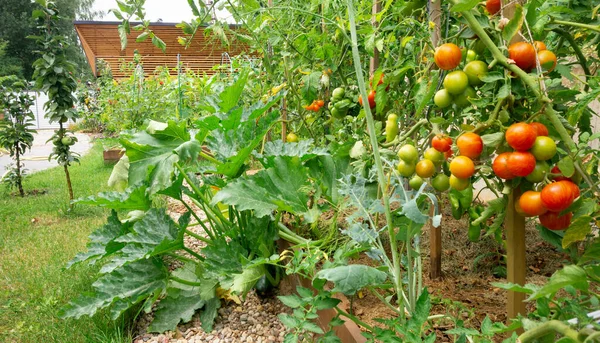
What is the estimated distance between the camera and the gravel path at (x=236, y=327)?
1785 mm

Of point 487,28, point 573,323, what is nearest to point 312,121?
point 487,28

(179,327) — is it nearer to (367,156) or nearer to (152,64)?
(367,156)

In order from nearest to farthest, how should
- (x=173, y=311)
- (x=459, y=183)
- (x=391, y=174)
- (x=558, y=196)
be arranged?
(x=558, y=196)
(x=459, y=183)
(x=391, y=174)
(x=173, y=311)

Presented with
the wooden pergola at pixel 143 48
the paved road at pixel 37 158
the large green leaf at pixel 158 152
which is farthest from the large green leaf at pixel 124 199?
the wooden pergola at pixel 143 48

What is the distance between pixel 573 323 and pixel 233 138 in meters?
1.48

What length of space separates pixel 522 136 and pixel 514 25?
9.3 inches

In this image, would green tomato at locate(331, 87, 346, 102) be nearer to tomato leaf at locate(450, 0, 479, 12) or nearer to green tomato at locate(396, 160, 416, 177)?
green tomato at locate(396, 160, 416, 177)

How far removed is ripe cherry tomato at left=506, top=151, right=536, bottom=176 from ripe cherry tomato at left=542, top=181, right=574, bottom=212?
1.9 inches

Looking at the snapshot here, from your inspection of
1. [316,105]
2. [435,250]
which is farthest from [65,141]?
[435,250]

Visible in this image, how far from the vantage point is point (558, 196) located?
81 cm

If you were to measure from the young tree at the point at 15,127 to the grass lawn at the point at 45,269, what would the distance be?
0.81 feet

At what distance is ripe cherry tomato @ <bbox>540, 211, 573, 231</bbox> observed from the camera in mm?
885

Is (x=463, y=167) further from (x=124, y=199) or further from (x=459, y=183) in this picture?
(x=124, y=199)


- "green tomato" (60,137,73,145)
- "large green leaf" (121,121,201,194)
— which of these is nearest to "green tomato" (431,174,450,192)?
"large green leaf" (121,121,201,194)
